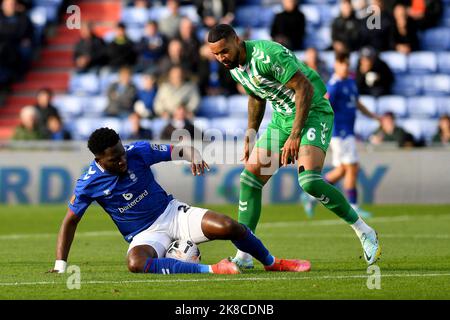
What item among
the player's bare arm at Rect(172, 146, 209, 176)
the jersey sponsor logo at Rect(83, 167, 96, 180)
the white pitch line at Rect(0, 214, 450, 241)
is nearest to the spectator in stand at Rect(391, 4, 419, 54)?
the white pitch line at Rect(0, 214, 450, 241)

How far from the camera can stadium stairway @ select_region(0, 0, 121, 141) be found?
23.8m

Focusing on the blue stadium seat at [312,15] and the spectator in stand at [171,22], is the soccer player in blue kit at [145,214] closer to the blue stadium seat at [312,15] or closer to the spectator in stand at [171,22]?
the spectator in stand at [171,22]

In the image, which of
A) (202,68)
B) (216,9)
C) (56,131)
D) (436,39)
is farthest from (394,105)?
(56,131)

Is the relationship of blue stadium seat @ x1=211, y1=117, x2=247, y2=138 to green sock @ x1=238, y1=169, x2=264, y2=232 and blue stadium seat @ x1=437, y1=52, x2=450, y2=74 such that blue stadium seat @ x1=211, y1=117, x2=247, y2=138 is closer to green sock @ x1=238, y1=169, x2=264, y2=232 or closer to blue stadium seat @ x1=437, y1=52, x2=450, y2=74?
blue stadium seat @ x1=437, y1=52, x2=450, y2=74

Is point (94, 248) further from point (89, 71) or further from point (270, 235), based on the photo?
point (89, 71)

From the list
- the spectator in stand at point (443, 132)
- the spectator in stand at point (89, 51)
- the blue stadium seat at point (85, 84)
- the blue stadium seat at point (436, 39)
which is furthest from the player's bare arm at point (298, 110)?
the blue stadium seat at point (85, 84)

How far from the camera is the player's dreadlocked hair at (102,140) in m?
8.91

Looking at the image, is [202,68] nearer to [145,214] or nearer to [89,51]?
[89,51]

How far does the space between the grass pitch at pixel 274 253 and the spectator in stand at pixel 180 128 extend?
7.68ft

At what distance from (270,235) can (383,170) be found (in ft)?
18.5

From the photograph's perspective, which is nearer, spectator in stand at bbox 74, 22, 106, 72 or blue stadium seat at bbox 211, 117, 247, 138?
blue stadium seat at bbox 211, 117, 247, 138

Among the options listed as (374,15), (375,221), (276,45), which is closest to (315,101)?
(276,45)

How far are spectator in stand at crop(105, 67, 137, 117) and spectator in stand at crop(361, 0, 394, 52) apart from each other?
4.59 metres
